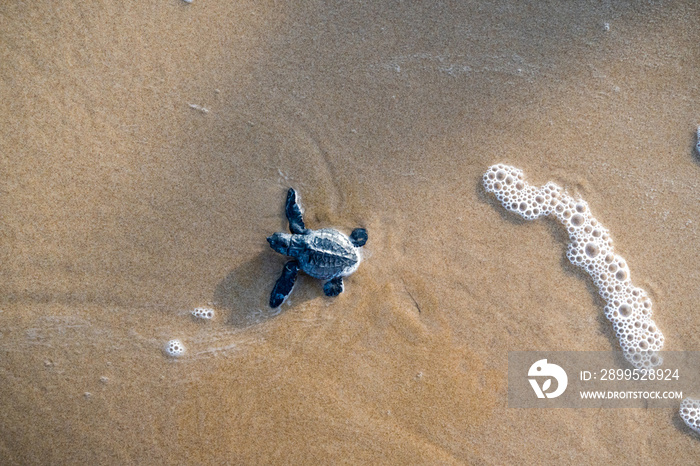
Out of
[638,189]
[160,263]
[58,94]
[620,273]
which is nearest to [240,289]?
[160,263]

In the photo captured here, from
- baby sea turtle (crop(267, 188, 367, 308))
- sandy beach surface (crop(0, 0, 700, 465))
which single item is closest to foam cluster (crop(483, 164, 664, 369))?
sandy beach surface (crop(0, 0, 700, 465))

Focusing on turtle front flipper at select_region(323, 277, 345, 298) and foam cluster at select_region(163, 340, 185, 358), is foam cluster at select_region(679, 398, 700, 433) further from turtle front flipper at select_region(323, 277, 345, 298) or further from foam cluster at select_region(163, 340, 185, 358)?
foam cluster at select_region(163, 340, 185, 358)

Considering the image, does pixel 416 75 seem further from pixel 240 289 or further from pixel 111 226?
pixel 111 226

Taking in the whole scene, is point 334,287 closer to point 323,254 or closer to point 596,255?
point 323,254

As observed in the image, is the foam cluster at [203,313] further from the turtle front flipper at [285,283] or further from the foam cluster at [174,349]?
the turtle front flipper at [285,283]

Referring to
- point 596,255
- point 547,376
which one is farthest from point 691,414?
point 596,255

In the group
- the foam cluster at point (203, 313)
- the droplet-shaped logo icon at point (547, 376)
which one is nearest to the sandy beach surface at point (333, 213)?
the foam cluster at point (203, 313)
